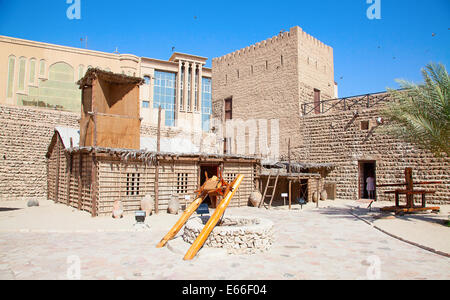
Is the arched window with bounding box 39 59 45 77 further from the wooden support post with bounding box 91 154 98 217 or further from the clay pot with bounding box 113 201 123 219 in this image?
the clay pot with bounding box 113 201 123 219

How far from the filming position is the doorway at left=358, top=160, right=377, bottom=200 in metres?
17.8

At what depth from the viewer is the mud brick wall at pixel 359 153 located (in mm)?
15336

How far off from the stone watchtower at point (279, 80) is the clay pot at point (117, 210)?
12275mm

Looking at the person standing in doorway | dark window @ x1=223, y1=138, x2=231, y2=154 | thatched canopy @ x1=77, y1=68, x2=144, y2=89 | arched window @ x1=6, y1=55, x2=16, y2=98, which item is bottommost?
the person standing in doorway

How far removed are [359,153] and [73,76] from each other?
2174cm

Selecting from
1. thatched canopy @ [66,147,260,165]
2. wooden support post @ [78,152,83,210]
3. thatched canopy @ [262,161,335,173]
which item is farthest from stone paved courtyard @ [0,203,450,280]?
thatched canopy @ [262,161,335,173]

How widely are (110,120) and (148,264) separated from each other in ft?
31.3

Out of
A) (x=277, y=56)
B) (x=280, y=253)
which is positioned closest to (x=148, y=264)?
(x=280, y=253)

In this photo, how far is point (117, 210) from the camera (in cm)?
1137

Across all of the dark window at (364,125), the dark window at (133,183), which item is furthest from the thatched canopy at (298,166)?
the dark window at (133,183)

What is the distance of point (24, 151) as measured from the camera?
698 inches

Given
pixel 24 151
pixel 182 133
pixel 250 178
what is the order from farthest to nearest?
pixel 182 133 < pixel 24 151 < pixel 250 178

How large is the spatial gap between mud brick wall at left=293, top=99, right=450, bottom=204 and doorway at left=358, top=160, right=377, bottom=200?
305 millimetres
